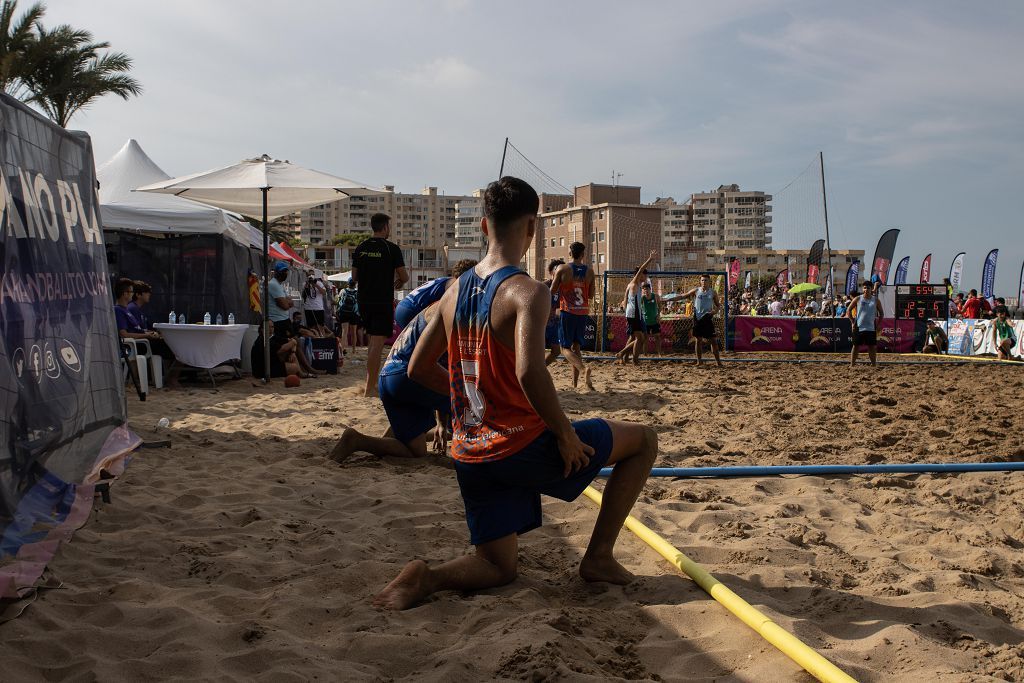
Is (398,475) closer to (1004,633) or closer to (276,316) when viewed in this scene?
(1004,633)

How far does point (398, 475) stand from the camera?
4766 mm

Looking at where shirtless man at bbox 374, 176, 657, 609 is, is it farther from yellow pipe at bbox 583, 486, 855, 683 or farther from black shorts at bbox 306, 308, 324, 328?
black shorts at bbox 306, 308, 324, 328

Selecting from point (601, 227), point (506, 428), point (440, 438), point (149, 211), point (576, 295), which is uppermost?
point (601, 227)

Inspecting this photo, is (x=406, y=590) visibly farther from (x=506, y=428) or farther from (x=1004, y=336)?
(x=1004, y=336)

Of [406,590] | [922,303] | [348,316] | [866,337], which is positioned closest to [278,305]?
[348,316]

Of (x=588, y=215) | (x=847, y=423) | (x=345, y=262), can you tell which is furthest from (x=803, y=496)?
(x=345, y=262)

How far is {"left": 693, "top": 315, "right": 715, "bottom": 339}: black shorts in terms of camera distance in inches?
534

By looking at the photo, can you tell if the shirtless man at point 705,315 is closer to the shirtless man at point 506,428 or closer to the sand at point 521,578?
the sand at point 521,578

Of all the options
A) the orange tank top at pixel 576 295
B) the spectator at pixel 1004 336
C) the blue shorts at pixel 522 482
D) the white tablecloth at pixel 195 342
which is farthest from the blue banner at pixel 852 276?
the blue shorts at pixel 522 482

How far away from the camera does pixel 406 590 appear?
8.99 ft

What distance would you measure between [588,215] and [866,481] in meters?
71.5

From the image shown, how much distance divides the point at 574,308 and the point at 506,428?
7563mm

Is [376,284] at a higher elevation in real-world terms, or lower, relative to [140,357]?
higher

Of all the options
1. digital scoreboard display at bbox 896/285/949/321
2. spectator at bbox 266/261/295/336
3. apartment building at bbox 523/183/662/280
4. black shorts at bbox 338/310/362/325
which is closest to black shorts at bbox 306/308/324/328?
black shorts at bbox 338/310/362/325
